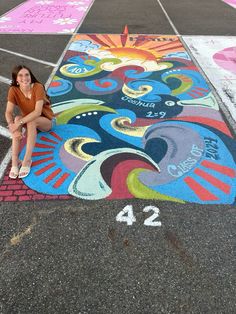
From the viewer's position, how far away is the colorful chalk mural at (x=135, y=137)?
4.25 metres

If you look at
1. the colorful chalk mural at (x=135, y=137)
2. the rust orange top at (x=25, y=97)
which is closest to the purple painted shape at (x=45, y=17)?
the colorful chalk mural at (x=135, y=137)

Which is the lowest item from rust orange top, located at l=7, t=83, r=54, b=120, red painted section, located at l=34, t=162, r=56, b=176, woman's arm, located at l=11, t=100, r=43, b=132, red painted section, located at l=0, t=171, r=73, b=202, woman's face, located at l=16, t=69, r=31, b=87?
red painted section, located at l=0, t=171, r=73, b=202

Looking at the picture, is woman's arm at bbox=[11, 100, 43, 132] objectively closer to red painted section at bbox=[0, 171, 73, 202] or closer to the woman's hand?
the woman's hand

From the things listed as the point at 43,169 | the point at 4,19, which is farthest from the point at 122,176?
the point at 4,19

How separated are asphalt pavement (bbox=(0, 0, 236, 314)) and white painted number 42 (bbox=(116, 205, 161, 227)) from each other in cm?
4

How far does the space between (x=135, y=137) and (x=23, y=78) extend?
1889 millimetres

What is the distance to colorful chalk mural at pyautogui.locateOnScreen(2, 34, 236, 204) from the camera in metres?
4.25

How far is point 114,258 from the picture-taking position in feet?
11.0

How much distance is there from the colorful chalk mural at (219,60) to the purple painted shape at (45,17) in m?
4.15

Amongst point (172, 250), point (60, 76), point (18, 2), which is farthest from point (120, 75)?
point (18, 2)

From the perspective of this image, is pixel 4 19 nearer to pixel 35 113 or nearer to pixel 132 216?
pixel 35 113

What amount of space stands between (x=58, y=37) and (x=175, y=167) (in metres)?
7.12

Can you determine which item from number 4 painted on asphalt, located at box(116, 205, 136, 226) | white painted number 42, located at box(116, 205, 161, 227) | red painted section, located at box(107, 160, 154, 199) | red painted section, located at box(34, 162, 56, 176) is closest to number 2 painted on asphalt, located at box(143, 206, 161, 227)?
white painted number 42, located at box(116, 205, 161, 227)

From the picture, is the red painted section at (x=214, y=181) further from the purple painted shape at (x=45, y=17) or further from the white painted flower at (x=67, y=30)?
the purple painted shape at (x=45, y=17)
